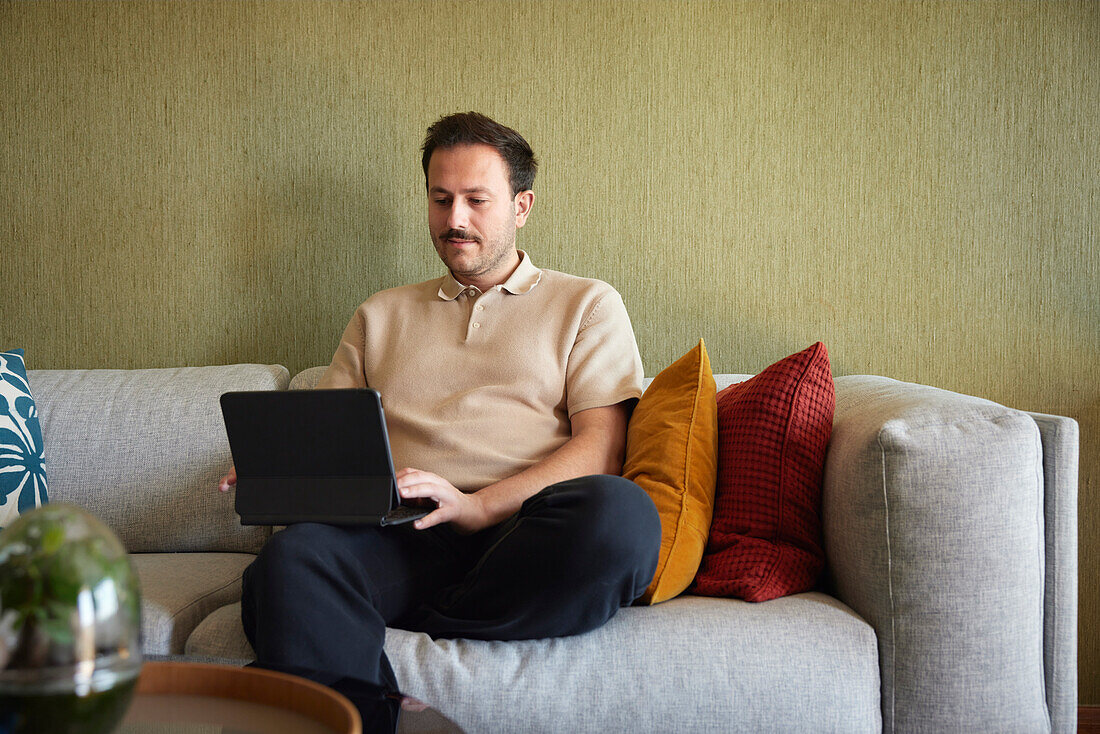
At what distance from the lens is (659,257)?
78.8 inches

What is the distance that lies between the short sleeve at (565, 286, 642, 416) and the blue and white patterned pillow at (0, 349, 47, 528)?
1131 mm

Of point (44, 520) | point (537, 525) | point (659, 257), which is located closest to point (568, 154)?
point (659, 257)

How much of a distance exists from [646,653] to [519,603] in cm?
19

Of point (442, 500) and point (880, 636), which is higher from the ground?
point (442, 500)

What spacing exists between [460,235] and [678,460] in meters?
0.67

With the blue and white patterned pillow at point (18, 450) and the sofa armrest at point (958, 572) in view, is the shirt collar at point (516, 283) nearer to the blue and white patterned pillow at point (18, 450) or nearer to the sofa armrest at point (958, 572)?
the sofa armrest at point (958, 572)

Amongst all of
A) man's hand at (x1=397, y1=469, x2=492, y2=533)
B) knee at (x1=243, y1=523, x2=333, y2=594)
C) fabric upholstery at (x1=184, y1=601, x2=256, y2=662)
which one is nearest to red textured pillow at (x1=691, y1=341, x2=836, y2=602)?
man's hand at (x1=397, y1=469, x2=492, y2=533)

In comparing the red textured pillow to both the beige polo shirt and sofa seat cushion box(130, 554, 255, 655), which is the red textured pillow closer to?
the beige polo shirt

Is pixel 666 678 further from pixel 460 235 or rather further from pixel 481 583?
pixel 460 235

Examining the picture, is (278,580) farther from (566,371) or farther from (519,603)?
(566,371)

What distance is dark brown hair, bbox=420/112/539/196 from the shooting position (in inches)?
65.7

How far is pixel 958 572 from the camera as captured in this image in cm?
110

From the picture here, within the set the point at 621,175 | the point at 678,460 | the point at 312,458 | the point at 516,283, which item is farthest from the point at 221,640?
the point at 621,175

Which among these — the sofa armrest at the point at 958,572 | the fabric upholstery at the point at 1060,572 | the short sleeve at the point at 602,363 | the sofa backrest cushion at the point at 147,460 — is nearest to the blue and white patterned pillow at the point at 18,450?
the sofa backrest cushion at the point at 147,460
